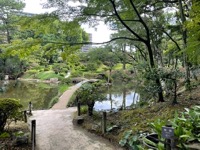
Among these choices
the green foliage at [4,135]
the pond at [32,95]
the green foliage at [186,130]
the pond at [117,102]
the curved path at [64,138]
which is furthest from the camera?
the pond at [32,95]

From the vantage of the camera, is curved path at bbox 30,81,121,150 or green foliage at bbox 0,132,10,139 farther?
green foliage at bbox 0,132,10,139

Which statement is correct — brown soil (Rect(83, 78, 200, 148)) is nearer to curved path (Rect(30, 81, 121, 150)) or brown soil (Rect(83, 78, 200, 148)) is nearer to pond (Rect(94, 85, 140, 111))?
curved path (Rect(30, 81, 121, 150))

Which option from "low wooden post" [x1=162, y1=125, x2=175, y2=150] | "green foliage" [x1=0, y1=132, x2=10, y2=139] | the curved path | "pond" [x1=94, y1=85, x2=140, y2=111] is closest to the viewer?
"low wooden post" [x1=162, y1=125, x2=175, y2=150]

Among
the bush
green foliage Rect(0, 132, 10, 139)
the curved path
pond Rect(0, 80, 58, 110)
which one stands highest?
the bush

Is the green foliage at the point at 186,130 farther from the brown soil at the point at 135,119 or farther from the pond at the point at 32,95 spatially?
the pond at the point at 32,95

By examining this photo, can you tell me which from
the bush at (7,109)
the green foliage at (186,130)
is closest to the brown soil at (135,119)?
the green foliage at (186,130)

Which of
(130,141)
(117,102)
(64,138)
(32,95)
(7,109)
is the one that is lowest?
(32,95)

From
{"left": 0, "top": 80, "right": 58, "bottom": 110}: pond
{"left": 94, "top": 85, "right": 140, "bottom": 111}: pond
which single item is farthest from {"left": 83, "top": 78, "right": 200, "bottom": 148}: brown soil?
{"left": 0, "top": 80, "right": 58, "bottom": 110}: pond

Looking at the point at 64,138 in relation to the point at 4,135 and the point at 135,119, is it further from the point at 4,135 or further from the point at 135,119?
the point at 135,119

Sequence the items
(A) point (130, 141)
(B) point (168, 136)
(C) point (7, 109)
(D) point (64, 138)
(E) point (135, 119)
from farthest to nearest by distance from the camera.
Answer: (E) point (135, 119)
(D) point (64, 138)
(C) point (7, 109)
(A) point (130, 141)
(B) point (168, 136)

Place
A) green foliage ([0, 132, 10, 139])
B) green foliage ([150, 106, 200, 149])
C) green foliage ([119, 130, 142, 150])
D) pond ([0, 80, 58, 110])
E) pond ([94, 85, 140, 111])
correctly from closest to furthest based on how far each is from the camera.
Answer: green foliage ([150, 106, 200, 149])
green foliage ([119, 130, 142, 150])
green foliage ([0, 132, 10, 139])
pond ([94, 85, 140, 111])
pond ([0, 80, 58, 110])

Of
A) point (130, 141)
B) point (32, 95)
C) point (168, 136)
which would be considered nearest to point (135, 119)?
point (130, 141)

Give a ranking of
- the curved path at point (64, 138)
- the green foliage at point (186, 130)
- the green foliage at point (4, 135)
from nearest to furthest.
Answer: the green foliage at point (186, 130), the curved path at point (64, 138), the green foliage at point (4, 135)

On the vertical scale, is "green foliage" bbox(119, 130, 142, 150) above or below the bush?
below
